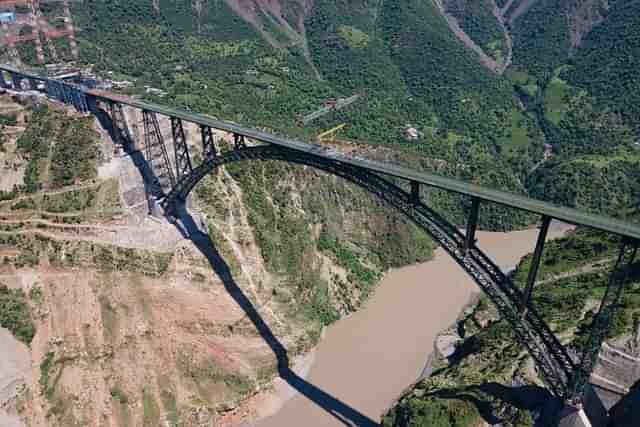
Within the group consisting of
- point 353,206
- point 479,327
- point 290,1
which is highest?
point 290,1

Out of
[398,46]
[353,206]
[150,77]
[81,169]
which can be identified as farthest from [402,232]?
[398,46]

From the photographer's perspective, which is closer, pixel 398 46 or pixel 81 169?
pixel 81 169

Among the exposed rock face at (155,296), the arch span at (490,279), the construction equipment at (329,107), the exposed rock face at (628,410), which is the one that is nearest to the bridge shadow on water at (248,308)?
the exposed rock face at (155,296)

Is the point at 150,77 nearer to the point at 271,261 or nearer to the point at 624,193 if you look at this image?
the point at 271,261

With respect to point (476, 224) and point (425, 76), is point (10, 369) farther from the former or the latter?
point (425, 76)

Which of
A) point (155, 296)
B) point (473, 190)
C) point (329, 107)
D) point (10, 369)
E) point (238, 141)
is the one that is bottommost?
point (10, 369)

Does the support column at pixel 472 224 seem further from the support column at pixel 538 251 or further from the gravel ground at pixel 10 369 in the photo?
the gravel ground at pixel 10 369

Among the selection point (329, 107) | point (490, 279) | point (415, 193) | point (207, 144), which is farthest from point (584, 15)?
point (490, 279)
